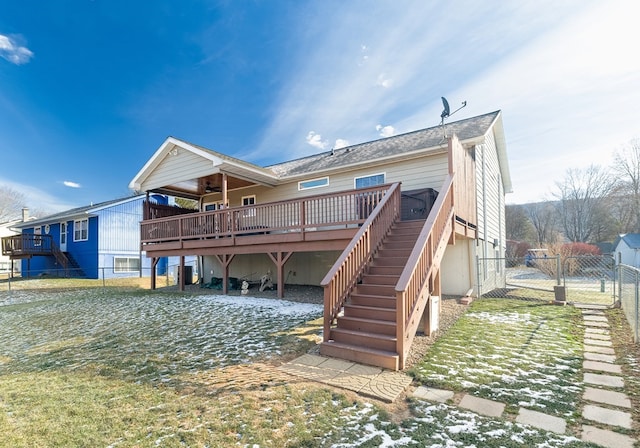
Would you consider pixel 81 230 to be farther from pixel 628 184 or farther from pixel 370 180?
pixel 628 184

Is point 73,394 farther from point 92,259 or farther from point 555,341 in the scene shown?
point 92,259

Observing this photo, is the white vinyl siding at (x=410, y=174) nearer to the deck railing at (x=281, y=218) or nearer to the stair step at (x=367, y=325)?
the deck railing at (x=281, y=218)

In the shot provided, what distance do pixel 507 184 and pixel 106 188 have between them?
143ft

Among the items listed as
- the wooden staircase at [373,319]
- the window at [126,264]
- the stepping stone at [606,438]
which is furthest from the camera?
the window at [126,264]

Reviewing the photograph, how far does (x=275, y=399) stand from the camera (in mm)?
3285

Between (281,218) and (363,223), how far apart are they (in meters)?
2.87

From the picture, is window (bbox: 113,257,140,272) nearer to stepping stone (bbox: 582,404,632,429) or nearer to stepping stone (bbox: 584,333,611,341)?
stepping stone (bbox: 584,333,611,341)

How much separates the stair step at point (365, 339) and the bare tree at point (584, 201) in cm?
4254

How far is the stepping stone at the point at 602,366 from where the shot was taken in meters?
3.98

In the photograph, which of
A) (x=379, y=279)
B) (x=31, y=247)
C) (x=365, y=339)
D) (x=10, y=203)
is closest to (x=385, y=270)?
(x=379, y=279)

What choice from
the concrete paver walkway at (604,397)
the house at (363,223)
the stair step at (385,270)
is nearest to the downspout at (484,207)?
the house at (363,223)

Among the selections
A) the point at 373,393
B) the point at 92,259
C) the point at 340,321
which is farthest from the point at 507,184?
the point at 92,259

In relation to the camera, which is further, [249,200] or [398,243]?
[249,200]

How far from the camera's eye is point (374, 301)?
5211 mm
